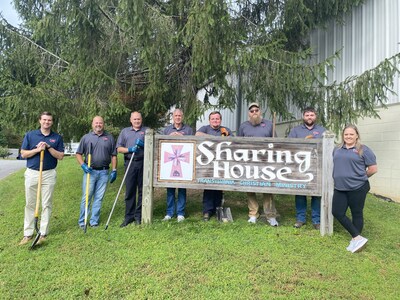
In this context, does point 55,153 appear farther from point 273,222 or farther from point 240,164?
point 273,222

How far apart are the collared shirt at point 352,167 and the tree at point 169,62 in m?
2.04

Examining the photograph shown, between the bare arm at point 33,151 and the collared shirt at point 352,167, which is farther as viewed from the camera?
the bare arm at point 33,151

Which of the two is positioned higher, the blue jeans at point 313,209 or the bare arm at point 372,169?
the bare arm at point 372,169

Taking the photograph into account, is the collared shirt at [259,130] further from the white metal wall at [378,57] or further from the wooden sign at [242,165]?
the white metal wall at [378,57]

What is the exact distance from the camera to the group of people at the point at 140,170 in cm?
420

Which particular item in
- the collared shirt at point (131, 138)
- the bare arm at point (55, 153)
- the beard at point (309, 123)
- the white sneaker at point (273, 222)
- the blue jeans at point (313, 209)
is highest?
the beard at point (309, 123)

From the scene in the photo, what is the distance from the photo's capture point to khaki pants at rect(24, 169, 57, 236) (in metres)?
4.48

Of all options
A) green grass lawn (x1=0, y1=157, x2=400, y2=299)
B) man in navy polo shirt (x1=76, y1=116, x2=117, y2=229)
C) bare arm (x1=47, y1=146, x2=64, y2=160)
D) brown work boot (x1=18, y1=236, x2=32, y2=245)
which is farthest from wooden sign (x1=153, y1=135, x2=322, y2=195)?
brown work boot (x1=18, y1=236, x2=32, y2=245)

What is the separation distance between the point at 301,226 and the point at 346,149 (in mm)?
1398

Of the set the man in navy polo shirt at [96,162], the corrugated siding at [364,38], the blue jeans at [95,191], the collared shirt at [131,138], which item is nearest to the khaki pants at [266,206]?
the collared shirt at [131,138]

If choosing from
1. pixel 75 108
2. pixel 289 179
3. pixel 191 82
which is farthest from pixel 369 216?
pixel 75 108

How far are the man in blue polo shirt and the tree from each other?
172 cm

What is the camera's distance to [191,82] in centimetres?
655

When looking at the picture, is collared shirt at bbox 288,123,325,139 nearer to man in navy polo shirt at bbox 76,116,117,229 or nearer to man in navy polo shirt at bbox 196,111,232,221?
man in navy polo shirt at bbox 196,111,232,221
